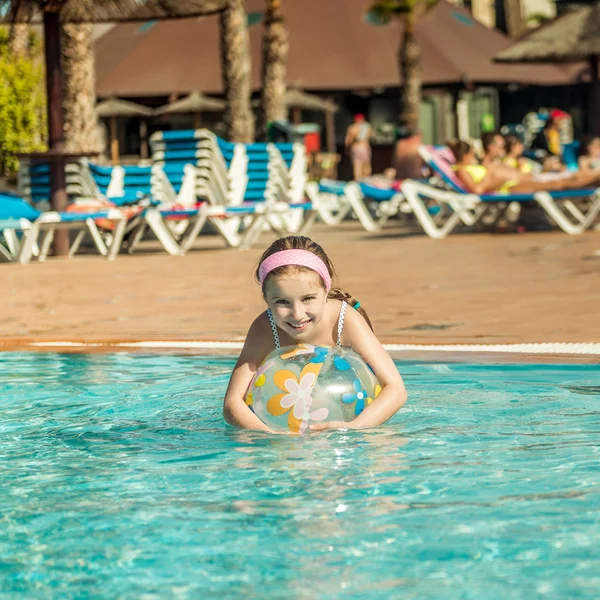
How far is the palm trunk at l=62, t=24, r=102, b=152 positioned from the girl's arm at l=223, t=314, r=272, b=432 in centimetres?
1415

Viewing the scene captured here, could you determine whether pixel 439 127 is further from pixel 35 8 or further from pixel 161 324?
pixel 161 324

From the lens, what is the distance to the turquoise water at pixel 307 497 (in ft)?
10.7

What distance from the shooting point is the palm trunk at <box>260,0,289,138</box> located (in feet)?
91.4

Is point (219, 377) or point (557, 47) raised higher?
point (557, 47)

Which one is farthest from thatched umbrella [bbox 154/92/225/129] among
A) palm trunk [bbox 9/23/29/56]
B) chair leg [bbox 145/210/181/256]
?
chair leg [bbox 145/210/181/256]

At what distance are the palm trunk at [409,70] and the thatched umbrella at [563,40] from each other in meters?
11.7

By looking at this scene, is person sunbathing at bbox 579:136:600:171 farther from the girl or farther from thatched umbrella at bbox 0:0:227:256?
the girl

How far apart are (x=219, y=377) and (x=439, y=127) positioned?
34.9 meters

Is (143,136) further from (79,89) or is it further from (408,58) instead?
(79,89)

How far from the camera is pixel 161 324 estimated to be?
8219mm

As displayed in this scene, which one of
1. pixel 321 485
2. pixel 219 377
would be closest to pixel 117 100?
pixel 219 377

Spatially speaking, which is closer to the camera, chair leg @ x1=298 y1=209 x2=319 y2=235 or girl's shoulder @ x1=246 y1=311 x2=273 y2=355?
girl's shoulder @ x1=246 y1=311 x2=273 y2=355

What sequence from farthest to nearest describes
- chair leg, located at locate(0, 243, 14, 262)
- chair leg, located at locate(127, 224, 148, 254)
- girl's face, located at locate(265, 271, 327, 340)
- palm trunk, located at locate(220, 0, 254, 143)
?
palm trunk, located at locate(220, 0, 254, 143) < chair leg, located at locate(127, 224, 148, 254) < chair leg, located at locate(0, 243, 14, 262) < girl's face, located at locate(265, 271, 327, 340)

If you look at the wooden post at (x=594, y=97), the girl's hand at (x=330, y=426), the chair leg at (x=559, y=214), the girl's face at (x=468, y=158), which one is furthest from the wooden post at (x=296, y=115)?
the girl's hand at (x=330, y=426)
